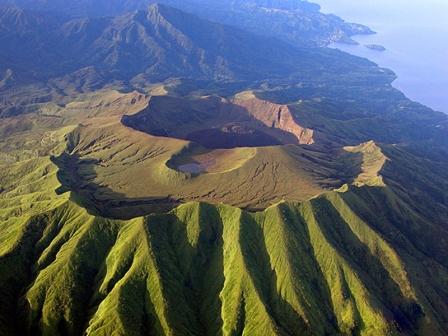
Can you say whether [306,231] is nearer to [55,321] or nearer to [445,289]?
[445,289]

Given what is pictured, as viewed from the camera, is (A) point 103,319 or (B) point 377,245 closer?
(A) point 103,319

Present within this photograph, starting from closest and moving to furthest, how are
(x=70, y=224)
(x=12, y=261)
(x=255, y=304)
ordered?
(x=255, y=304) < (x=12, y=261) < (x=70, y=224)

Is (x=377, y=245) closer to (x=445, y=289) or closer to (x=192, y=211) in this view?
(x=445, y=289)

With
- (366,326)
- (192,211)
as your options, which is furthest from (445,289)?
(192,211)

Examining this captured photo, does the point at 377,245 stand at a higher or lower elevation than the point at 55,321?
higher

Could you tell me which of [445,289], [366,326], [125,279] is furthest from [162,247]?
[445,289]

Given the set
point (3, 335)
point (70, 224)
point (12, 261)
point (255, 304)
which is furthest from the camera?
point (70, 224)
